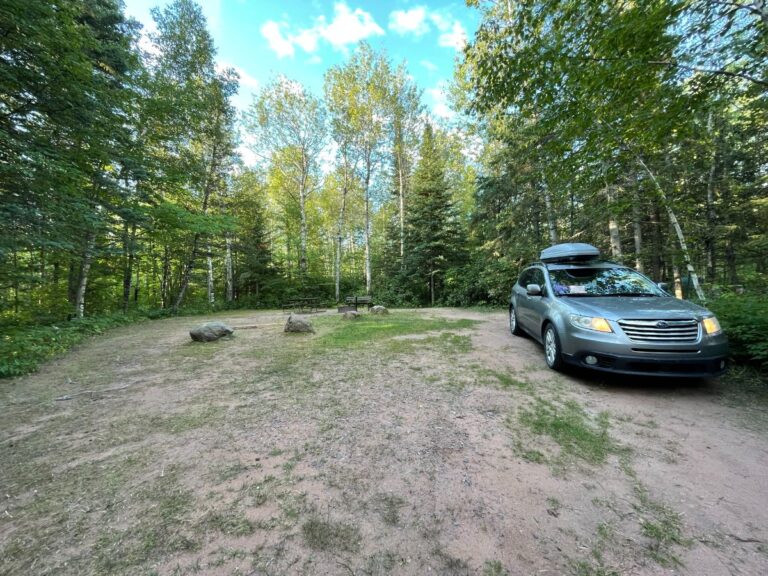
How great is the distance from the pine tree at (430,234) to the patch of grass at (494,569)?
13709 millimetres

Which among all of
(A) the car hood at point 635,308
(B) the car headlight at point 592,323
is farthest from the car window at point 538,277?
(B) the car headlight at point 592,323

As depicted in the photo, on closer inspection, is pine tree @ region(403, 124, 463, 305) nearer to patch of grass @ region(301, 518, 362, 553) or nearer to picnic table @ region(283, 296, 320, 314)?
picnic table @ region(283, 296, 320, 314)

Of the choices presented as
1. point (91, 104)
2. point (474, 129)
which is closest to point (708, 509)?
point (91, 104)

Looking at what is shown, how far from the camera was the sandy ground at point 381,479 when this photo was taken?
153cm

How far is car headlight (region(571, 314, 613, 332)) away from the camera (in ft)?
11.7

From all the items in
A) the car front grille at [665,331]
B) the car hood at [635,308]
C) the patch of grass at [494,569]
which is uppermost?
the car hood at [635,308]

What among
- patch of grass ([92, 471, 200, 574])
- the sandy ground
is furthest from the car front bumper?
patch of grass ([92, 471, 200, 574])

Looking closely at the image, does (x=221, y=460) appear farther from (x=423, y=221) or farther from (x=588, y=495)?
(x=423, y=221)

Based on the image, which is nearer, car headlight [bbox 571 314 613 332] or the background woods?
car headlight [bbox 571 314 613 332]

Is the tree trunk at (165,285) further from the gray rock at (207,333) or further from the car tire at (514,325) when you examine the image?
the car tire at (514,325)

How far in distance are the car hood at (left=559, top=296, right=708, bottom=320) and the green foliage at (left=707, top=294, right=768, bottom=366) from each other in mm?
947

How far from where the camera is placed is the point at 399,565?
147 centimetres

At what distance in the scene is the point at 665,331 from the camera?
3.35 m

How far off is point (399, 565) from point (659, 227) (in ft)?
53.9
